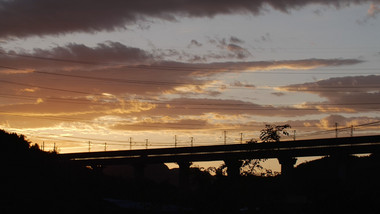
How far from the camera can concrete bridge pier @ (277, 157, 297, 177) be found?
2876 inches

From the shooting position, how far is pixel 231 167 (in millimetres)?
36281

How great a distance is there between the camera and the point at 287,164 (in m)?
74.1

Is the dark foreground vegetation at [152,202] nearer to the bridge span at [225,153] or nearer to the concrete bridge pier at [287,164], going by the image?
the bridge span at [225,153]

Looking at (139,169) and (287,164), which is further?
(139,169)

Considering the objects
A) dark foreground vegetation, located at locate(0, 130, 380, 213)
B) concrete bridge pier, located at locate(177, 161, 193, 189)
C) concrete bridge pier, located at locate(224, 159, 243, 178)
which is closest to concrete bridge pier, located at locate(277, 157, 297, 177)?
concrete bridge pier, located at locate(177, 161, 193, 189)

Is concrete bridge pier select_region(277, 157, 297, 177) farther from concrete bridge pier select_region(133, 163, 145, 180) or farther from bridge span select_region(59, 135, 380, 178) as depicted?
concrete bridge pier select_region(133, 163, 145, 180)

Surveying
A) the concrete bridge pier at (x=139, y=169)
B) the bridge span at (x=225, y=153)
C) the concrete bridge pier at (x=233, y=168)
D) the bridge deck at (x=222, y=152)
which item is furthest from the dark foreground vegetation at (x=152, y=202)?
the concrete bridge pier at (x=139, y=169)

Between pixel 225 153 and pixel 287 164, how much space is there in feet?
47.1

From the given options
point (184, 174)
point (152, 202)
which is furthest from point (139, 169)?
point (152, 202)

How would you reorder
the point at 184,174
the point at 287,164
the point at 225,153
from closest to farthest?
the point at 287,164 → the point at 225,153 → the point at 184,174

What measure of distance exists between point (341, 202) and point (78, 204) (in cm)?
1874

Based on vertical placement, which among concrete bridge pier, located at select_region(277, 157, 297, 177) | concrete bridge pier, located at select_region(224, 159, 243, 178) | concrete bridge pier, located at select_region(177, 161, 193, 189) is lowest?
concrete bridge pier, located at select_region(177, 161, 193, 189)

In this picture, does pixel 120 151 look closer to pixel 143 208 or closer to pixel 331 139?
pixel 331 139

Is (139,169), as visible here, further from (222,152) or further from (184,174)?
(222,152)
